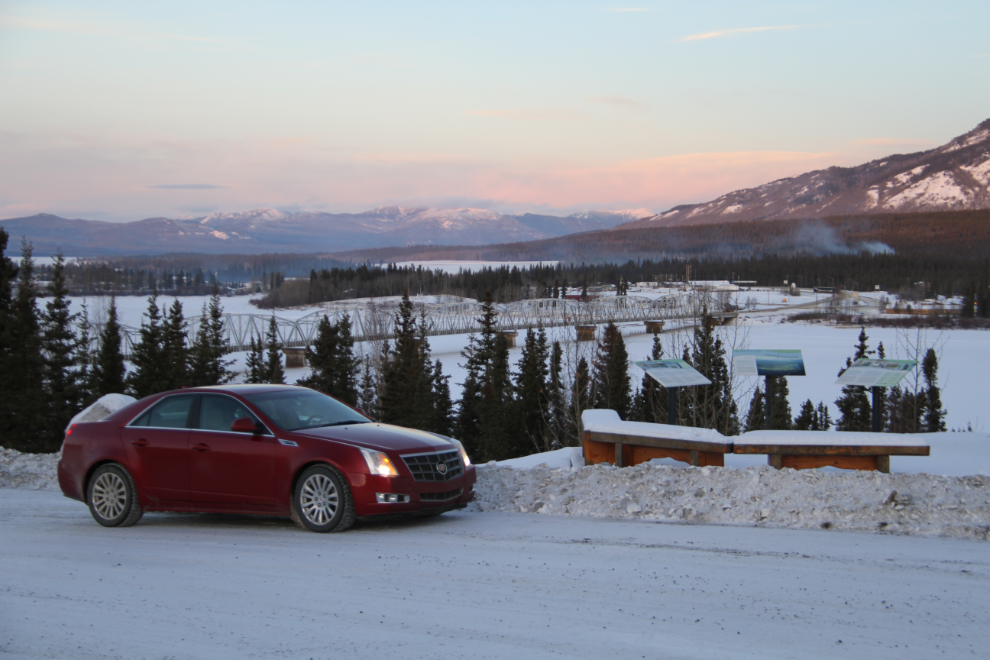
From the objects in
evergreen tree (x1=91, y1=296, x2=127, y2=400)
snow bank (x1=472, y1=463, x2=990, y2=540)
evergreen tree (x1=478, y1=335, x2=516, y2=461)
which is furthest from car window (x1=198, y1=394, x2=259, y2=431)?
evergreen tree (x1=91, y1=296, x2=127, y2=400)

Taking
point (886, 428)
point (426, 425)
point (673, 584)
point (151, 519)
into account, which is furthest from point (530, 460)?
point (886, 428)

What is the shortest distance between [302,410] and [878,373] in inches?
358

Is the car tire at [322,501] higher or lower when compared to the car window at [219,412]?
lower

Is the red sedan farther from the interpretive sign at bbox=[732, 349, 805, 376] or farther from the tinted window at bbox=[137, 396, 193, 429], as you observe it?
the interpretive sign at bbox=[732, 349, 805, 376]

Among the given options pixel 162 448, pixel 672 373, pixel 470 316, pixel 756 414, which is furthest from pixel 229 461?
pixel 470 316

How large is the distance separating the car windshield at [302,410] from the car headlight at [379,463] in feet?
2.97

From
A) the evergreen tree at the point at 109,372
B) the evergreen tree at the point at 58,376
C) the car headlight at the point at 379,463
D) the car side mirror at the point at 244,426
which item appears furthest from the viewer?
the evergreen tree at the point at 109,372

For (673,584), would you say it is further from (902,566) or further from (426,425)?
(426,425)

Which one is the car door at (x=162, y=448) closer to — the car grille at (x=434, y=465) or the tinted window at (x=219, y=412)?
the tinted window at (x=219, y=412)

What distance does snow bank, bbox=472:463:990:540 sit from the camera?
8188mm

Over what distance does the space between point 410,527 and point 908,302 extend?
536ft

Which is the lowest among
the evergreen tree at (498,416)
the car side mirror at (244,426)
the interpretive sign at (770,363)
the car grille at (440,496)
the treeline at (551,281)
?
the evergreen tree at (498,416)

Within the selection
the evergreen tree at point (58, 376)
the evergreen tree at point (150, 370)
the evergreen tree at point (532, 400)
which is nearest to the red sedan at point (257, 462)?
the evergreen tree at point (58, 376)

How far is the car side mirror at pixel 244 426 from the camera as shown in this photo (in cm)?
817
